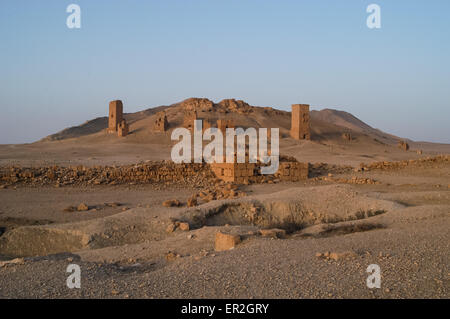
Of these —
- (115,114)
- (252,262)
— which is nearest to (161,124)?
(115,114)

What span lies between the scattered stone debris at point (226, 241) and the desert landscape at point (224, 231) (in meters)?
0.02

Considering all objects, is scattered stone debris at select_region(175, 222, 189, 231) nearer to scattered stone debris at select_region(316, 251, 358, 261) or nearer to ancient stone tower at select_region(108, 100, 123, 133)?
scattered stone debris at select_region(316, 251, 358, 261)

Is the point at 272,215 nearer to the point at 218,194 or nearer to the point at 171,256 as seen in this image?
the point at 218,194

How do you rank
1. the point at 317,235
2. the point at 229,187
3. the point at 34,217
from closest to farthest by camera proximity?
the point at 317,235 < the point at 34,217 < the point at 229,187

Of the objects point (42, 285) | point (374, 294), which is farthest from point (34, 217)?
point (374, 294)

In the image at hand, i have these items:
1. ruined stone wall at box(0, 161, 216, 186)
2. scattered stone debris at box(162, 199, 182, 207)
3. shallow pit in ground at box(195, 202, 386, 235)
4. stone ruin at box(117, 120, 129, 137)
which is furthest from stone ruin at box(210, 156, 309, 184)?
stone ruin at box(117, 120, 129, 137)

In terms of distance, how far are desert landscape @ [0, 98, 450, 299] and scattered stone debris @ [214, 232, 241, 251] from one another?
2 centimetres

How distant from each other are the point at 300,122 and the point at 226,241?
26.5 meters

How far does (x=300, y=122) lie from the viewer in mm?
31359

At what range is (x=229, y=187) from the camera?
1254 centimetres

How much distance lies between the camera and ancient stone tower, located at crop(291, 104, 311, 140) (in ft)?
102

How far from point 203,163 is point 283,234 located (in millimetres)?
8740
